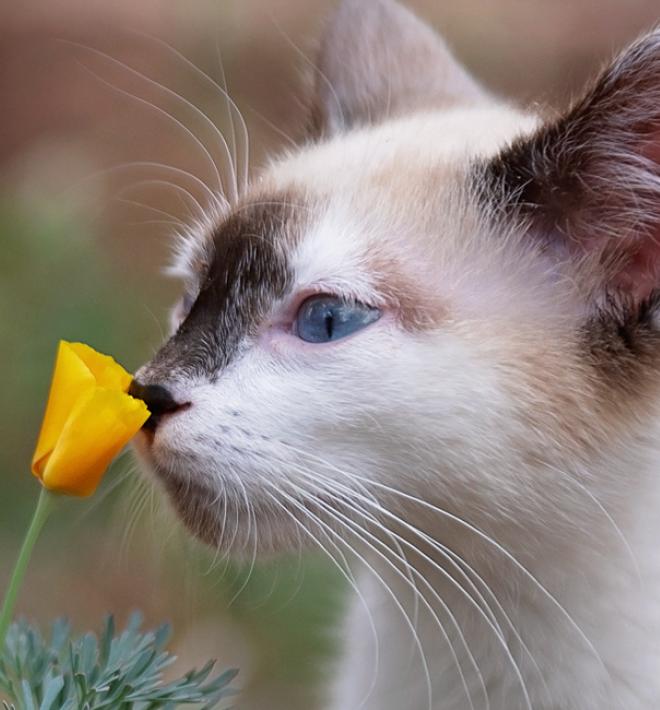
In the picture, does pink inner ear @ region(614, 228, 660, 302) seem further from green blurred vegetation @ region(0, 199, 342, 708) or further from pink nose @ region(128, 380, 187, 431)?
green blurred vegetation @ region(0, 199, 342, 708)

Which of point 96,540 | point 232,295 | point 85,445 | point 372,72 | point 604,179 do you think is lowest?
point 96,540

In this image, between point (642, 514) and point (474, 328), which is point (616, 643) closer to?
point (642, 514)

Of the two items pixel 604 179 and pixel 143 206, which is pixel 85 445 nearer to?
pixel 604 179

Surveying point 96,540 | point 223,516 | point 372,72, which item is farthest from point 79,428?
point 96,540

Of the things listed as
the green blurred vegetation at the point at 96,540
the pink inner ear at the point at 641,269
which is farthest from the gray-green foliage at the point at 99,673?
the green blurred vegetation at the point at 96,540

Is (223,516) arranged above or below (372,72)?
below

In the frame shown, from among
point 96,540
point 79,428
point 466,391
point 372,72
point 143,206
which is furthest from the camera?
point 96,540

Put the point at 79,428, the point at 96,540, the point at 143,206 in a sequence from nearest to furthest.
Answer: the point at 79,428 < the point at 143,206 < the point at 96,540
